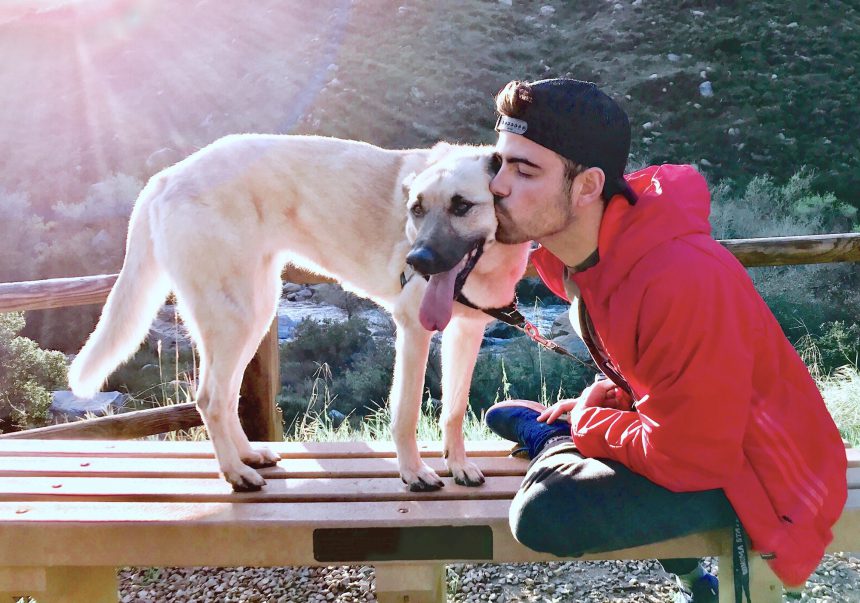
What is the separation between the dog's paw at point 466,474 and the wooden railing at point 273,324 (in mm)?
1409

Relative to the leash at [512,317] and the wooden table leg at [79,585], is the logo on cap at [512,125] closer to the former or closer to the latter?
the leash at [512,317]

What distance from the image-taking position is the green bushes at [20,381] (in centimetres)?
601

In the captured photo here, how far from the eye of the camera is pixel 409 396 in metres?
2.36

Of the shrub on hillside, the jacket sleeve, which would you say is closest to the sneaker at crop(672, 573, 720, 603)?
the jacket sleeve

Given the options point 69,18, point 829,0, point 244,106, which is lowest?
point 244,106

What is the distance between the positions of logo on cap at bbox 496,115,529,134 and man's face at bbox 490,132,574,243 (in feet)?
0.04

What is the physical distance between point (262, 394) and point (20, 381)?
358 centimetres

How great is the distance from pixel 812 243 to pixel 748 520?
2442 mm

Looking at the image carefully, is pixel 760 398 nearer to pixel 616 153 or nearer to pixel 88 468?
pixel 616 153

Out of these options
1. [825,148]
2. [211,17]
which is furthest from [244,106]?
[825,148]

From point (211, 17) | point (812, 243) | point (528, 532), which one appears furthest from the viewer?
point (211, 17)

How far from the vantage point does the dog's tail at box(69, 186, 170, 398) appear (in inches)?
101

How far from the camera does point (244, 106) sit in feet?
45.5

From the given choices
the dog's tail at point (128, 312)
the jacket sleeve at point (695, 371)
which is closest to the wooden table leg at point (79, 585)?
the dog's tail at point (128, 312)
